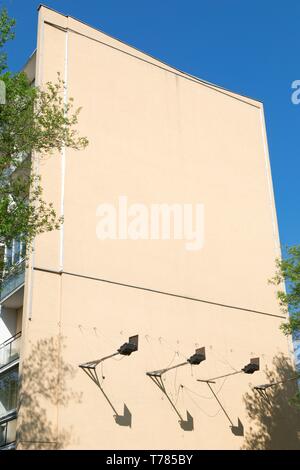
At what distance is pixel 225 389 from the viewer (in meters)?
22.8

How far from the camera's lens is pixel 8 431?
63.4ft

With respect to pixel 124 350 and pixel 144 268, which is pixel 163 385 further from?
pixel 144 268

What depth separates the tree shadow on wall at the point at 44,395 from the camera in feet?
59.1

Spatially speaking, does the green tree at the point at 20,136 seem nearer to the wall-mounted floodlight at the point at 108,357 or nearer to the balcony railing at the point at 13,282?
the balcony railing at the point at 13,282

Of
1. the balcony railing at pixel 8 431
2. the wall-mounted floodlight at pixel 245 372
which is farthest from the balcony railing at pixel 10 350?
the wall-mounted floodlight at pixel 245 372

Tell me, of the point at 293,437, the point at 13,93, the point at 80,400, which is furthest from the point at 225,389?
the point at 13,93

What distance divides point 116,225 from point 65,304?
4117 mm

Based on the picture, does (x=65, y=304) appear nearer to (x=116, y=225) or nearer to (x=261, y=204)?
(x=116, y=225)

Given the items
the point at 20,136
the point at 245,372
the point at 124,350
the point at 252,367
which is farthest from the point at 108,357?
the point at 20,136

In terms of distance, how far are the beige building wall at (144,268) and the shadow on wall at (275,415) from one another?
0.23m

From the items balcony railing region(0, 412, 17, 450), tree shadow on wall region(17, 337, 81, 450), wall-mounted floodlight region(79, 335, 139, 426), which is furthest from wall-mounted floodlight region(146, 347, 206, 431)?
balcony railing region(0, 412, 17, 450)

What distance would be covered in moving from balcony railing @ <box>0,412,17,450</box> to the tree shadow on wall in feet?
2.83

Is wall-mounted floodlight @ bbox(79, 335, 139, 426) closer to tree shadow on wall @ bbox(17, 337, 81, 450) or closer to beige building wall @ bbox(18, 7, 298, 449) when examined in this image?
beige building wall @ bbox(18, 7, 298, 449)

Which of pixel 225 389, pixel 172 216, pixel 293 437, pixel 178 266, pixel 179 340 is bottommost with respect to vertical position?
pixel 293 437
